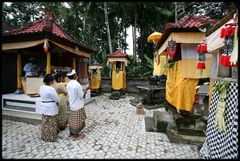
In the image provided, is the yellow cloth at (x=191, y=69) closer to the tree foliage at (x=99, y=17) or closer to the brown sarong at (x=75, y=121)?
the brown sarong at (x=75, y=121)

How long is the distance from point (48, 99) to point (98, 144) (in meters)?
1.93

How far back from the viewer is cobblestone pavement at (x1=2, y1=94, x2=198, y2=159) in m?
4.54

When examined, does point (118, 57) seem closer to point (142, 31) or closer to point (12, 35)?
point (12, 35)

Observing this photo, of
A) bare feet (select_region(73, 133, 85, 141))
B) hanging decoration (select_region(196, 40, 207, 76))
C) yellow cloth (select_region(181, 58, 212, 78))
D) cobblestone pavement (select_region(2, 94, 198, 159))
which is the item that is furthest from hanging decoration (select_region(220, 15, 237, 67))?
bare feet (select_region(73, 133, 85, 141))

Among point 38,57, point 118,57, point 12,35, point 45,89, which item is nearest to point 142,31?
point 118,57

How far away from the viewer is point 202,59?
509 cm

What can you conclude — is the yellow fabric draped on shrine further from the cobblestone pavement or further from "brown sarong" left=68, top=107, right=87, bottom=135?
"brown sarong" left=68, top=107, right=87, bottom=135

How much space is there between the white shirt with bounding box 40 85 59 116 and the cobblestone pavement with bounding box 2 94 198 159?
0.90 meters

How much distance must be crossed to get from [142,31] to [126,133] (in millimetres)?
19585

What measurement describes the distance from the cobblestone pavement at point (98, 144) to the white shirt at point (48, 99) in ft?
2.95

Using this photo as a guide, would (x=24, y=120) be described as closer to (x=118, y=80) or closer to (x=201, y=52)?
(x=201, y=52)

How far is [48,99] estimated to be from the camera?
5.31 meters

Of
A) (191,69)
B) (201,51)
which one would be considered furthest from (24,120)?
(201,51)

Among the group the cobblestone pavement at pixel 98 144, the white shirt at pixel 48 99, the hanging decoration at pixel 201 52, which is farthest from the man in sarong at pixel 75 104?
the hanging decoration at pixel 201 52
